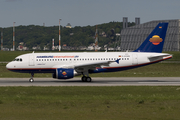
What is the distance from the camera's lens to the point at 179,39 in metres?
148

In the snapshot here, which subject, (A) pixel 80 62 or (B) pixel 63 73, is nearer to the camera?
(B) pixel 63 73

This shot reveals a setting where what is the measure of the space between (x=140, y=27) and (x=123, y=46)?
1485cm

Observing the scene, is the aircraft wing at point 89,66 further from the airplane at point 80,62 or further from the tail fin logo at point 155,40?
the tail fin logo at point 155,40

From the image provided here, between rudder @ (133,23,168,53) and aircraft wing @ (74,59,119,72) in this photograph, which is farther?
rudder @ (133,23,168,53)

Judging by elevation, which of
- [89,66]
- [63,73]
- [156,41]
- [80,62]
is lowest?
[63,73]

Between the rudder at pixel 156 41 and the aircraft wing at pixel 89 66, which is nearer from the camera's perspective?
the aircraft wing at pixel 89 66

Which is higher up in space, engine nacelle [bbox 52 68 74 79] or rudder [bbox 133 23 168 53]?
rudder [bbox 133 23 168 53]
